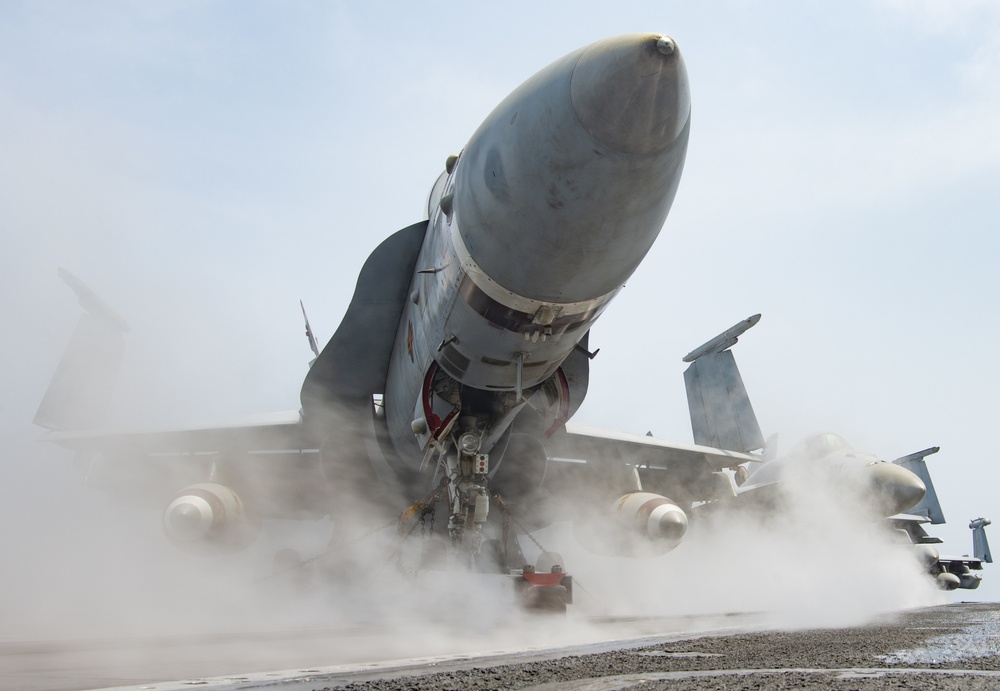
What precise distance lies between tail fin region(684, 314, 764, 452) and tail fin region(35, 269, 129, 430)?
15.7 meters

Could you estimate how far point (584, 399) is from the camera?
309 inches

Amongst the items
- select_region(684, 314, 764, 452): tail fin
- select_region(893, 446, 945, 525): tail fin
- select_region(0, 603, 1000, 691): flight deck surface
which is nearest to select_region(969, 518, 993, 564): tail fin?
select_region(893, 446, 945, 525): tail fin

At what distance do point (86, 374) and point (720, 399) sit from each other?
16548 millimetres

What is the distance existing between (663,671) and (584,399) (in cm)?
448

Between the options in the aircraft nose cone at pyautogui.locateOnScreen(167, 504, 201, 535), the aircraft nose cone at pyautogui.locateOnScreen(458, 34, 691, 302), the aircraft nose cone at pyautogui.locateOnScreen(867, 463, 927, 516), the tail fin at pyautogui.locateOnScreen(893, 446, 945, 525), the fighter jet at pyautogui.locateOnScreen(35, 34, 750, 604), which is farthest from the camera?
the tail fin at pyautogui.locateOnScreen(893, 446, 945, 525)

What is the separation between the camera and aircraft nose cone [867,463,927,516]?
46.6ft

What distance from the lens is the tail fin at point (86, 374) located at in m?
14.6

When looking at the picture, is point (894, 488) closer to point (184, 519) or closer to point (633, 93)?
point (633, 93)

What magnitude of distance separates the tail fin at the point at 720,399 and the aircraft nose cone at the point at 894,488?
368cm

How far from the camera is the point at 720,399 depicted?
61.8 ft

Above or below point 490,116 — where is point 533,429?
below

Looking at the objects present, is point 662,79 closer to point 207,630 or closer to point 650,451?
point 207,630

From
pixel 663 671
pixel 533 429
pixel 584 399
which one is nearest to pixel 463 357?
pixel 584 399

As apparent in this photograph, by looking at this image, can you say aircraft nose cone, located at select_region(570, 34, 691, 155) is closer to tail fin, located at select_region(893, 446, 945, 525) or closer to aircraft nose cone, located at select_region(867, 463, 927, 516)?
aircraft nose cone, located at select_region(867, 463, 927, 516)
